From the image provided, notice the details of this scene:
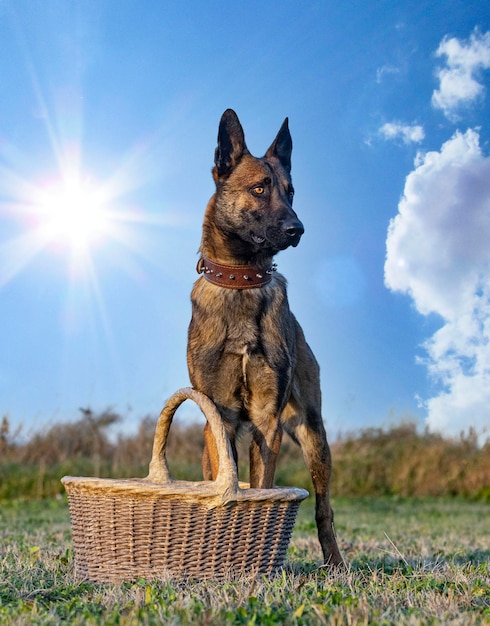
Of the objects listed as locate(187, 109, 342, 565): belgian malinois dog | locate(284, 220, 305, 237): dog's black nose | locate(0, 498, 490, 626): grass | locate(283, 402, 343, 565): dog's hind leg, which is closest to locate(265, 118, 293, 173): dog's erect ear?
locate(187, 109, 342, 565): belgian malinois dog

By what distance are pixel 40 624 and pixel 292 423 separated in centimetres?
232

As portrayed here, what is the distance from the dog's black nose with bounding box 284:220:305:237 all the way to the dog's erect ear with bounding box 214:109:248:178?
0.60 m

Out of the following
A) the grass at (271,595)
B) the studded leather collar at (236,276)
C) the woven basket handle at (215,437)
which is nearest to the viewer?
the grass at (271,595)

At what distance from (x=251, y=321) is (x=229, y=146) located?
105 centimetres

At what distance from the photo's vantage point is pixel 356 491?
13375mm

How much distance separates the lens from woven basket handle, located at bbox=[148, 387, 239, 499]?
3658 millimetres

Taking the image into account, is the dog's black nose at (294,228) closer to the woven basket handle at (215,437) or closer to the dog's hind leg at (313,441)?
the woven basket handle at (215,437)

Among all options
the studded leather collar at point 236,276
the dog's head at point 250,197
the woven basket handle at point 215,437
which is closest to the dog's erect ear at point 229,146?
the dog's head at point 250,197

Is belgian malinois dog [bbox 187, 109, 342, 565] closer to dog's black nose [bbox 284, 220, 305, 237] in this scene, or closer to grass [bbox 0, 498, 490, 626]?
dog's black nose [bbox 284, 220, 305, 237]

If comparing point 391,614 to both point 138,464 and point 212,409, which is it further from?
point 138,464

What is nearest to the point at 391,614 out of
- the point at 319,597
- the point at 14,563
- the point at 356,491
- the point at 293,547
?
the point at 319,597

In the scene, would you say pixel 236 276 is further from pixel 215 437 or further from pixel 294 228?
pixel 215 437

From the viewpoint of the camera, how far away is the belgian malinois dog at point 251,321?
14.0 feet

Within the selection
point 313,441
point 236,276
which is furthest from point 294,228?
point 313,441
